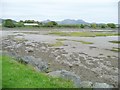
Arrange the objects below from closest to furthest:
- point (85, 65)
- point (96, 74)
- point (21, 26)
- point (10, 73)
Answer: point (10, 73)
point (96, 74)
point (85, 65)
point (21, 26)

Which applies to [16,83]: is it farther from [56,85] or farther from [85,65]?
[85,65]

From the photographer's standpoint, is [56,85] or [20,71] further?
[20,71]

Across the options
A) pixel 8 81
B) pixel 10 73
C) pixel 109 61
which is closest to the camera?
pixel 8 81

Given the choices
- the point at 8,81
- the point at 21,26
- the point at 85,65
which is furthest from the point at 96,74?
the point at 21,26

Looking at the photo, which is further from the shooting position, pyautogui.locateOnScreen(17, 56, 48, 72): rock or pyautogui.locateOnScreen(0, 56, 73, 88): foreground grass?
pyautogui.locateOnScreen(17, 56, 48, 72): rock

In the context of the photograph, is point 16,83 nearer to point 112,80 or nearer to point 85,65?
point 112,80

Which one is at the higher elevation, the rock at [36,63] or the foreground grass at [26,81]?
the foreground grass at [26,81]

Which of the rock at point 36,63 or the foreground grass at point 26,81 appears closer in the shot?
the foreground grass at point 26,81

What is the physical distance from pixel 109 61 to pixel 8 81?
25942 mm

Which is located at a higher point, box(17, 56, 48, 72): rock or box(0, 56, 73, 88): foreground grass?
box(0, 56, 73, 88): foreground grass

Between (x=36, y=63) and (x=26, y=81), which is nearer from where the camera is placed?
(x=26, y=81)

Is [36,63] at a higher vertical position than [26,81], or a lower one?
lower

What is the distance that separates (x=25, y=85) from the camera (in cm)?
1484

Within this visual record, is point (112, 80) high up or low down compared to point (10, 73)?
down
